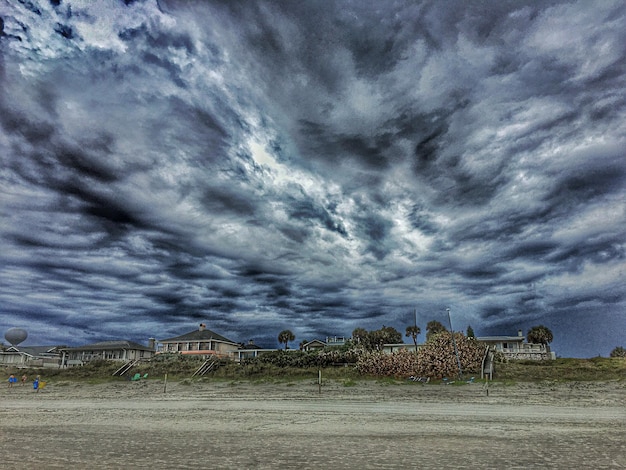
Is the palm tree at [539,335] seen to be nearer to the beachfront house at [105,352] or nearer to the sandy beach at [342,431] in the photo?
the sandy beach at [342,431]

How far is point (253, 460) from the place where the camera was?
1152cm

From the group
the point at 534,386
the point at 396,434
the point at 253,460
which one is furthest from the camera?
the point at 534,386

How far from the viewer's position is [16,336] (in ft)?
321

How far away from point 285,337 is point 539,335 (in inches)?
2453

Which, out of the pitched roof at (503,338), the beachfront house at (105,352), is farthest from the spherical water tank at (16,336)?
the pitched roof at (503,338)

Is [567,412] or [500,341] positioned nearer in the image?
[567,412]

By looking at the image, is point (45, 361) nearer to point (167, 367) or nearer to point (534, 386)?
point (167, 367)

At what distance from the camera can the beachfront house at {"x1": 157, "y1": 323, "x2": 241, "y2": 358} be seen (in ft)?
270

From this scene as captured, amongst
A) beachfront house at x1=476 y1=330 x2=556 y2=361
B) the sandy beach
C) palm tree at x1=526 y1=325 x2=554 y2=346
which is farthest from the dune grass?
palm tree at x1=526 y1=325 x2=554 y2=346

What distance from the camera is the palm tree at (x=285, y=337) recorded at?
109438mm

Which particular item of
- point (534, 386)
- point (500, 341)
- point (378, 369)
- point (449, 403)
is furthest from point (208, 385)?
point (500, 341)

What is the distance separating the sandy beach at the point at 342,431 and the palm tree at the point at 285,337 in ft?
252

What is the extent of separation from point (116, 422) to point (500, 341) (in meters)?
64.0

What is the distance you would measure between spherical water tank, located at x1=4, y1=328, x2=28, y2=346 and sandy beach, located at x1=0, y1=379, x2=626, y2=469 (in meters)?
87.7
